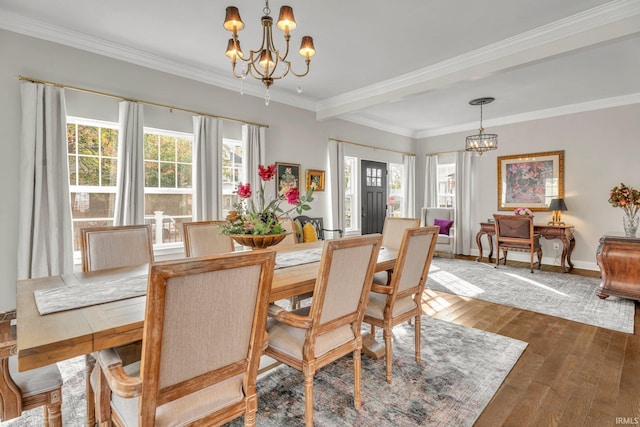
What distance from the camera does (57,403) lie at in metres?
1.35

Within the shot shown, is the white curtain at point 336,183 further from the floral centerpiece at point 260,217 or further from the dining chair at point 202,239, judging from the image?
the floral centerpiece at point 260,217

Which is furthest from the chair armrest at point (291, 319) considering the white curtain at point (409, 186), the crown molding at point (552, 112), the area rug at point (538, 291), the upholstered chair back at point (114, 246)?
the crown molding at point (552, 112)

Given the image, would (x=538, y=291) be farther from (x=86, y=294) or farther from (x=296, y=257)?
(x=86, y=294)

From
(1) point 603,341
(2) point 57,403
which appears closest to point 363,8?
(2) point 57,403

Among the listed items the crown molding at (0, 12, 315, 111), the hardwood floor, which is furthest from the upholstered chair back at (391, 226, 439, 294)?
the crown molding at (0, 12, 315, 111)

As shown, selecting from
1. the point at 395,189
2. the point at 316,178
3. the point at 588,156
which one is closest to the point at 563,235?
the point at 588,156

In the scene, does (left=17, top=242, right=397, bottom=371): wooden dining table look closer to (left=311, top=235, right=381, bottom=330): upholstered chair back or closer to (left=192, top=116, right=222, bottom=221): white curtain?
(left=311, top=235, right=381, bottom=330): upholstered chair back

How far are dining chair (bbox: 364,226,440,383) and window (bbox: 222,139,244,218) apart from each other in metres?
2.85

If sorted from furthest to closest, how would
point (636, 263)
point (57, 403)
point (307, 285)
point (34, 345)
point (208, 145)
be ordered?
point (208, 145) < point (636, 263) < point (307, 285) < point (57, 403) < point (34, 345)

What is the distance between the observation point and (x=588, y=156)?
545 cm

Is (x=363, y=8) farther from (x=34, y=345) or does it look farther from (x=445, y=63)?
(x=34, y=345)

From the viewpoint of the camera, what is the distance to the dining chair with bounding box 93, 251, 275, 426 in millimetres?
1008

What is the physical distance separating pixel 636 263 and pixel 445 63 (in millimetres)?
3133

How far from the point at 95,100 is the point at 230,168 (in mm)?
1679
